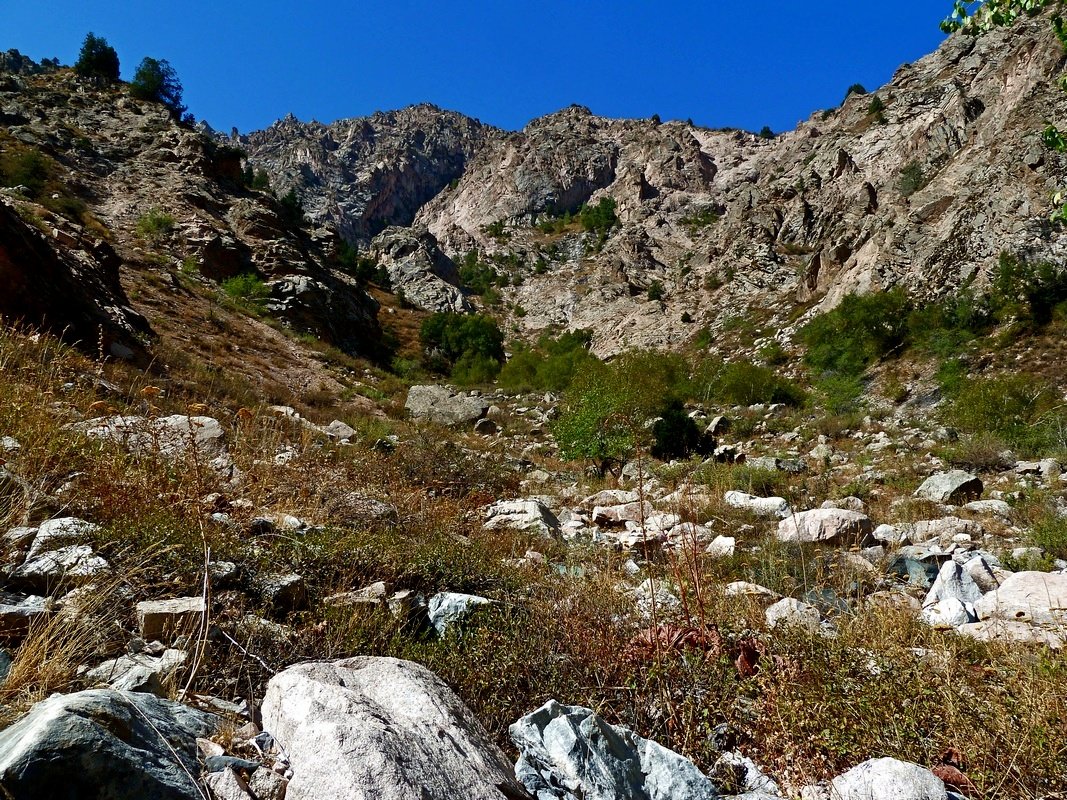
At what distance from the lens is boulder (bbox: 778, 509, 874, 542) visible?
15.7 ft

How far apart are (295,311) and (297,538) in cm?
1935

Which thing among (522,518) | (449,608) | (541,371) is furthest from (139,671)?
(541,371)

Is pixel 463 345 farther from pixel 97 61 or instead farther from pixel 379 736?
pixel 379 736

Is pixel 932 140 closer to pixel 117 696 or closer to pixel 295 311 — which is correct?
pixel 295 311

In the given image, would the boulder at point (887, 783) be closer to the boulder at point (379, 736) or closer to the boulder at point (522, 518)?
the boulder at point (379, 736)

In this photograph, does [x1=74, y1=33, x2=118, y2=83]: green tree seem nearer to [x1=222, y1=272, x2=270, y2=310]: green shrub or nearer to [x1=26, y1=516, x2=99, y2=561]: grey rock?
[x1=222, y1=272, x2=270, y2=310]: green shrub

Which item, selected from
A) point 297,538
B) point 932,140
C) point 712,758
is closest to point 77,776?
point 712,758

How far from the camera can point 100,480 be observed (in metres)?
2.71

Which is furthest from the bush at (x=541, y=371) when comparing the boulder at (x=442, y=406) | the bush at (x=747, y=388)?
the boulder at (x=442, y=406)

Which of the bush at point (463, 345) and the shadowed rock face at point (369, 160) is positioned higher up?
the shadowed rock face at point (369, 160)

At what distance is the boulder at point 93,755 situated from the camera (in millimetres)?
875

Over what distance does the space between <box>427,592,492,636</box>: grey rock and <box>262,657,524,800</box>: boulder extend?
2.10 ft

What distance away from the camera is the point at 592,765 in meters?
1.42

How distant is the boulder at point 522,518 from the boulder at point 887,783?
3.23 metres
